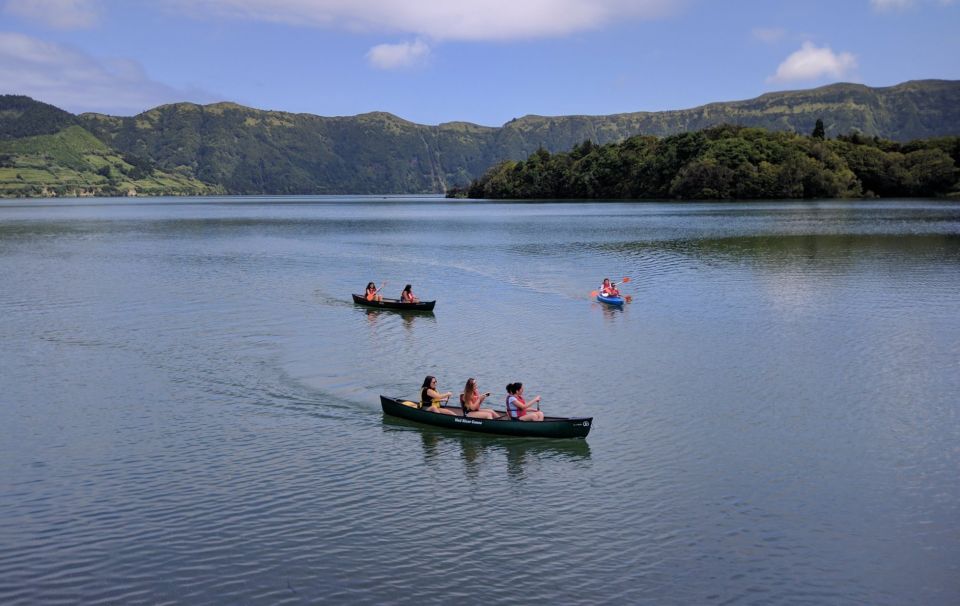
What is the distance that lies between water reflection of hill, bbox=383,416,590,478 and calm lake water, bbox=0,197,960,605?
0.11 meters

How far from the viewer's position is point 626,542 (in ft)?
59.0

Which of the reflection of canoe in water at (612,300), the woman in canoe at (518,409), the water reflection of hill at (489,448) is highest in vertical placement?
the reflection of canoe in water at (612,300)

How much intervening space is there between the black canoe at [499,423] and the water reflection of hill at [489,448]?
0.22m

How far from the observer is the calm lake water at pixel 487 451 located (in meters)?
16.6

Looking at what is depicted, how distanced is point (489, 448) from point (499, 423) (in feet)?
3.05

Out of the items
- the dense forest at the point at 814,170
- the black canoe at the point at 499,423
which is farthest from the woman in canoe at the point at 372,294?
the dense forest at the point at 814,170

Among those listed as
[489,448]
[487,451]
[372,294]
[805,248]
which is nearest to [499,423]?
[489,448]

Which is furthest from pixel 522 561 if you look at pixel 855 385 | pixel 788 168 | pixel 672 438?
pixel 788 168

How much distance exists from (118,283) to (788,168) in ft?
510

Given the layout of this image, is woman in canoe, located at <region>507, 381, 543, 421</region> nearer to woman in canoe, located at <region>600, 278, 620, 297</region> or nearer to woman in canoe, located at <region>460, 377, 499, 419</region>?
woman in canoe, located at <region>460, 377, 499, 419</region>

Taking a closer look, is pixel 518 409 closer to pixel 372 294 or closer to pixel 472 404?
pixel 472 404

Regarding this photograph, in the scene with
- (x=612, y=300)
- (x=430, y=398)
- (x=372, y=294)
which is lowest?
(x=430, y=398)

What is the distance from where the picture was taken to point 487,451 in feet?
81.9

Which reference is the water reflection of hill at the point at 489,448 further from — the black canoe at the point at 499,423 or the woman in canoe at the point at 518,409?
the woman in canoe at the point at 518,409
